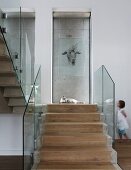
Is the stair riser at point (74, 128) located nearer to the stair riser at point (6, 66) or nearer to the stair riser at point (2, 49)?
the stair riser at point (6, 66)

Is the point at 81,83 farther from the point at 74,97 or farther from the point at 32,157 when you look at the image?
the point at 32,157

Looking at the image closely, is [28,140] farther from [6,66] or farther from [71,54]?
[71,54]

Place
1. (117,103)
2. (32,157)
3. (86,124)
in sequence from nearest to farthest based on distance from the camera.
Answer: (32,157), (86,124), (117,103)

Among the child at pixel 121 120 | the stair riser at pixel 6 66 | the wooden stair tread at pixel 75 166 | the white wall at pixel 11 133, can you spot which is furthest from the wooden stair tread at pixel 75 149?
the white wall at pixel 11 133

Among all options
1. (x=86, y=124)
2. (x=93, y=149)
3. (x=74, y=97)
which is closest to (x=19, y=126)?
(x=74, y=97)

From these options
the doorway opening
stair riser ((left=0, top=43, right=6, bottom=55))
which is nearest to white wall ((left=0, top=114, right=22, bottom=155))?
the doorway opening

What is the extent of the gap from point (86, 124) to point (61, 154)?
1.12 metres

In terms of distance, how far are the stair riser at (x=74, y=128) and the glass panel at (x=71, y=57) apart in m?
2.90

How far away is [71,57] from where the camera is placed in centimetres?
962

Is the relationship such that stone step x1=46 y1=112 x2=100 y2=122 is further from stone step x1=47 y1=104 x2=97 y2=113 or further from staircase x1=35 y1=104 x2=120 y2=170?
stone step x1=47 y1=104 x2=97 y2=113

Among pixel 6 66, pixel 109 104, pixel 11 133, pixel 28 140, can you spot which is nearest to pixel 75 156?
pixel 28 140

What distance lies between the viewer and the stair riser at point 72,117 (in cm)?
707

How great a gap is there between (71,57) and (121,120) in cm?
→ 263

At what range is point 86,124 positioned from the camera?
6691 mm
